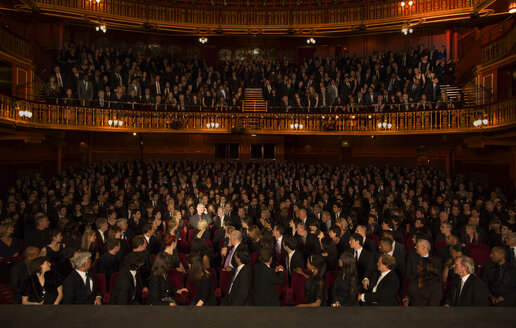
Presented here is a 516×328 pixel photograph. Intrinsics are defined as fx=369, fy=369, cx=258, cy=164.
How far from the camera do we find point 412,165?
2158cm

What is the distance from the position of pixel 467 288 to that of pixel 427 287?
0.40m

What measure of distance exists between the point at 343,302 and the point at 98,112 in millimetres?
14993

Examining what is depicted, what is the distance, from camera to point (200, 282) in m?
4.26

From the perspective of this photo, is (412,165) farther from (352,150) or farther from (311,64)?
(311,64)

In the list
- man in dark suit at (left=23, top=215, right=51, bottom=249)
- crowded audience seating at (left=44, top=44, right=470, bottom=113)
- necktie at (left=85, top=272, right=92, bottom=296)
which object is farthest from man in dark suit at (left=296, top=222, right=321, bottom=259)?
crowded audience seating at (left=44, top=44, right=470, bottom=113)

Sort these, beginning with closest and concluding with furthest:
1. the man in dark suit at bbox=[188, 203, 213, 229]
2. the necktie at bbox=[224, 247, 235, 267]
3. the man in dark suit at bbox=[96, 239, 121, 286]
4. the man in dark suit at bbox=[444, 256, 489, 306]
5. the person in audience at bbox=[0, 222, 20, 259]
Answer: the man in dark suit at bbox=[444, 256, 489, 306]
the man in dark suit at bbox=[96, 239, 121, 286]
the necktie at bbox=[224, 247, 235, 267]
the person in audience at bbox=[0, 222, 20, 259]
the man in dark suit at bbox=[188, 203, 213, 229]

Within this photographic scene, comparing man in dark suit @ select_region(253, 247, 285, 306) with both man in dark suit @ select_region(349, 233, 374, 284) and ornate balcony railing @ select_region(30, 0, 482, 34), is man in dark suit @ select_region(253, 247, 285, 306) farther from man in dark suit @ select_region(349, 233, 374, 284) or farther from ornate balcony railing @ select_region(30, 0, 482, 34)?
ornate balcony railing @ select_region(30, 0, 482, 34)

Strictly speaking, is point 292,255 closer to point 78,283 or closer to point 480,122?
point 78,283

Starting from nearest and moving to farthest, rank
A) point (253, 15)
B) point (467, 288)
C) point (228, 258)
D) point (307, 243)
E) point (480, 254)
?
point (467, 288)
point (228, 258)
point (480, 254)
point (307, 243)
point (253, 15)

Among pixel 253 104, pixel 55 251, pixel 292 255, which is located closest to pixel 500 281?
pixel 292 255

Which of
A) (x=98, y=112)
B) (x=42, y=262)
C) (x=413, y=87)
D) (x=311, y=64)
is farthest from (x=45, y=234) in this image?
(x=311, y=64)

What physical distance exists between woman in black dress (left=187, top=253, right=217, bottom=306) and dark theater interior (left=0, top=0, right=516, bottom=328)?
0.05 feet

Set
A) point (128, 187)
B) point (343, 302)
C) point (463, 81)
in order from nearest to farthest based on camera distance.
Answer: point (343, 302), point (128, 187), point (463, 81)

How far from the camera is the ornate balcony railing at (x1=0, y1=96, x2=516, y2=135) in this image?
44.9 feet
